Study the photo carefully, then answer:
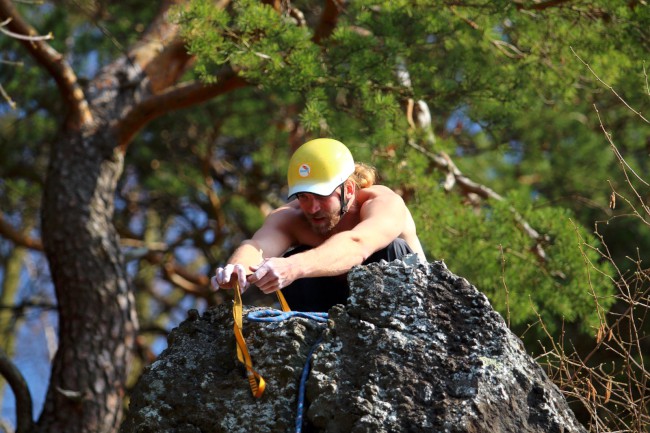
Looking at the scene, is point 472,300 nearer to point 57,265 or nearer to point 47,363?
point 57,265

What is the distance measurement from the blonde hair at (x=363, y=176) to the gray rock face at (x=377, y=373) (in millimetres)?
891

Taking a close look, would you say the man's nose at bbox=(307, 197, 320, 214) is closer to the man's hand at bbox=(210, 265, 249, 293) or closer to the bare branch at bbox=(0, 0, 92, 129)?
the man's hand at bbox=(210, 265, 249, 293)

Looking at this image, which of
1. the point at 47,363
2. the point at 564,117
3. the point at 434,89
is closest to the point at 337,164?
the point at 434,89

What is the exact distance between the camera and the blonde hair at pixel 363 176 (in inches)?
140

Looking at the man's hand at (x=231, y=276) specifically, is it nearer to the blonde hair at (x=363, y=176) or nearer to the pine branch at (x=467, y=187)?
the blonde hair at (x=363, y=176)

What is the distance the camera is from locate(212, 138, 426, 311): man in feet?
9.68

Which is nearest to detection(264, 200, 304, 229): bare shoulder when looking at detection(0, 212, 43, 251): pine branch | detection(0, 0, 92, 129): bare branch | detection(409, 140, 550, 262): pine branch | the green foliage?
the green foliage

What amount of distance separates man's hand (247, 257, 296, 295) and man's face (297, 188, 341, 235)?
21.8 inches

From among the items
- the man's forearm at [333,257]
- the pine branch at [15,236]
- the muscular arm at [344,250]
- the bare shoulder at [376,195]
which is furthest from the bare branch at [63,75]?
the man's forearm at [333,257]

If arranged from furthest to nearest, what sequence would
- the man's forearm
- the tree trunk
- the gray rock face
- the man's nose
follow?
the tree trunk, the man's nose, the man's forearm, the gray rock face

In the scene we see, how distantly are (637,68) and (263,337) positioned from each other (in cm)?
343

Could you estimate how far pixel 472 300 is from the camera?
261cm

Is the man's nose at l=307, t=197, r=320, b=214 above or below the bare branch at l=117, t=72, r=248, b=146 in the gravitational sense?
below

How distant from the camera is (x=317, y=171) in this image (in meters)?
3.26
